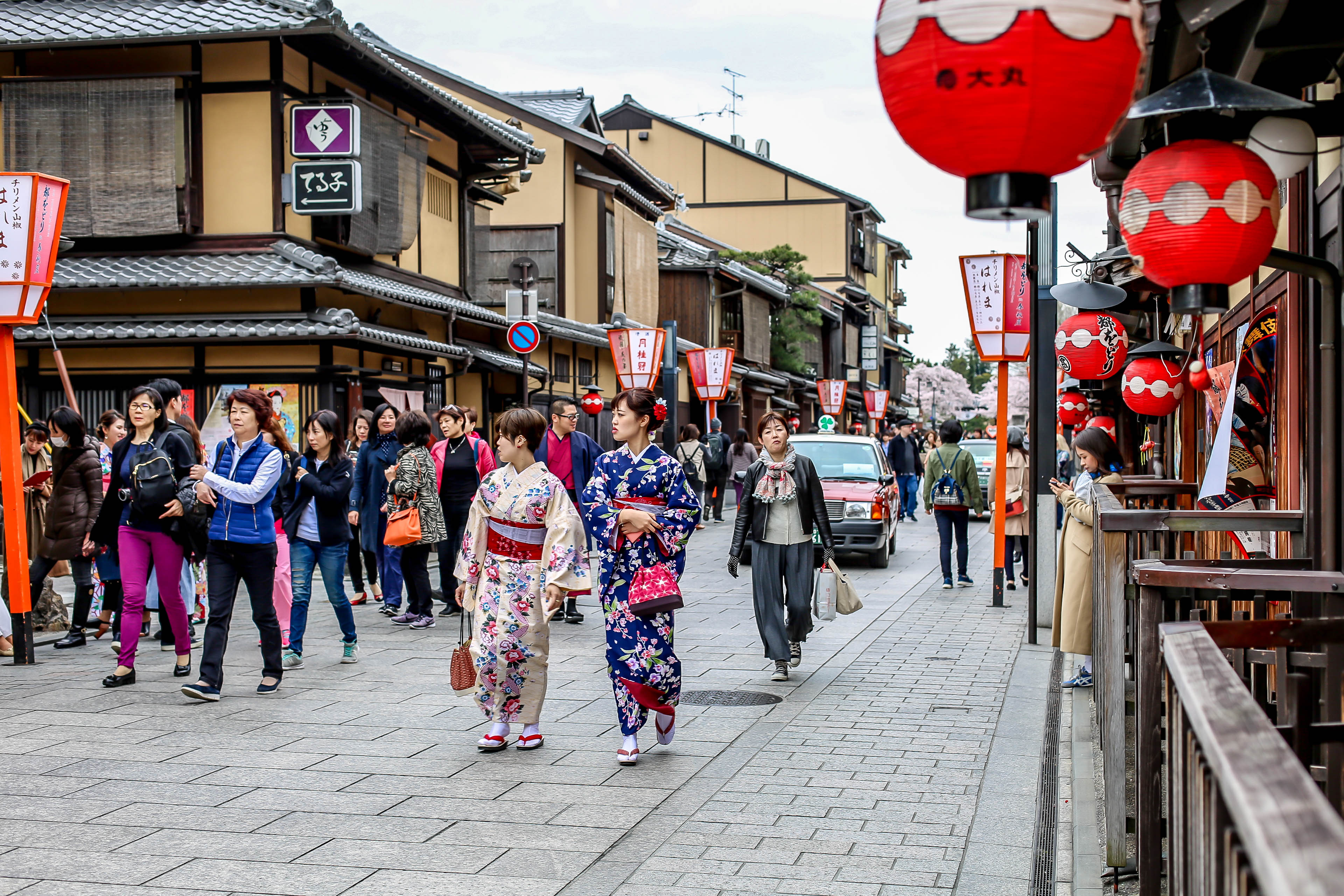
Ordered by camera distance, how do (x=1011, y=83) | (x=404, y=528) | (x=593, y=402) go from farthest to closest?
1. (x=593, y=402)
2. (x=404, y=528)
3. (x=1011, y=83)

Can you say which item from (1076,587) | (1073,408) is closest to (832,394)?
(1073,408)

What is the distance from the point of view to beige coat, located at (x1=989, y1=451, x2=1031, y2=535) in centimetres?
1451

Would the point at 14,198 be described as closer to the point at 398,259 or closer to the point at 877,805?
the point at 877,805

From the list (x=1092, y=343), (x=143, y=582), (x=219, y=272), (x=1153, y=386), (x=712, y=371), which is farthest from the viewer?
(x=712, y=371)

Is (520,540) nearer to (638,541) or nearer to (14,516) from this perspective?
(638,541)

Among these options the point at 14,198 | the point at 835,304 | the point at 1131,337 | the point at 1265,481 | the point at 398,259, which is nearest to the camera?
the point at 1265,481

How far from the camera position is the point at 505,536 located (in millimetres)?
6879

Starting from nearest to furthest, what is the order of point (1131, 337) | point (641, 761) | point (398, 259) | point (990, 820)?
point (990, 820)
point (641, 761)
point (1131, 337)
point (398, 259)

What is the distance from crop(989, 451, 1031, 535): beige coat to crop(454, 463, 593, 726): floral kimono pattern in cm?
835

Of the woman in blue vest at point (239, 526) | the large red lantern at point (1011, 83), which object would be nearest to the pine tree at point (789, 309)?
the woman in blue vest at point (239, 526)

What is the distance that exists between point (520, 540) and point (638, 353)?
14788mm

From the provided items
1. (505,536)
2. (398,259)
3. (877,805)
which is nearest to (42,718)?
(505,536)

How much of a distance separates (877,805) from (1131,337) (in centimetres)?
1180

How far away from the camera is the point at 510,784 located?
6141 millimetres
